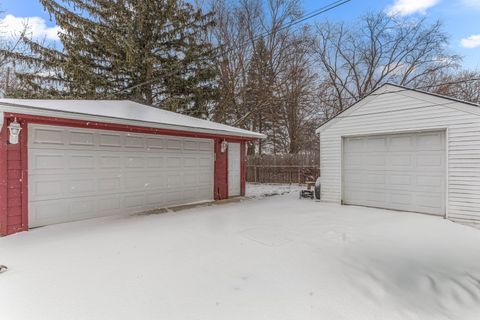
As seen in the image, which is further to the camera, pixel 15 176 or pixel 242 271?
pixel 15 176

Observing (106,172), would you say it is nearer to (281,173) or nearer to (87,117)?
(87,117)

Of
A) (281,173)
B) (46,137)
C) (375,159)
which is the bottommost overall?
(281,173)

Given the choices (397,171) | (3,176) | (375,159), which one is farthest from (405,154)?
(3,176)

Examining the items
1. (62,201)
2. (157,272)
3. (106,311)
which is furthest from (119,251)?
(62,201)

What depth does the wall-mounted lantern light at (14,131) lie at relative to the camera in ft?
16.4

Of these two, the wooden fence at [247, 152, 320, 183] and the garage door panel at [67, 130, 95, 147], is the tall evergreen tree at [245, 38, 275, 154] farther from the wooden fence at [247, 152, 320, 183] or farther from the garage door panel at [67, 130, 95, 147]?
the garage door panel at [67, 130, 95, 147]

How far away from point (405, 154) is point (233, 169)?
5.24 m

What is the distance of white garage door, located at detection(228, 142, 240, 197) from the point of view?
32.1 feet

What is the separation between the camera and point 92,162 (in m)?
6.21

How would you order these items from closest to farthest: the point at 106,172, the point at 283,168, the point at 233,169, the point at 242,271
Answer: the point at 242,271 → the point at 106,172 → the point at 233,169 → the point at 283,168

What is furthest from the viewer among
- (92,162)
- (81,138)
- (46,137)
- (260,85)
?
(260,85)

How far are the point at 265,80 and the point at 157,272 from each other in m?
16.1

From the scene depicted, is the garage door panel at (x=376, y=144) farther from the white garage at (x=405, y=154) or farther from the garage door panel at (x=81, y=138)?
the garage door panel at (x=81, y=138)

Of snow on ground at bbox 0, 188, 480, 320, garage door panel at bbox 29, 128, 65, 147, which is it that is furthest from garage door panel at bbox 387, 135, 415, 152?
garage door panel at bbox 29, 128, 65, 147
